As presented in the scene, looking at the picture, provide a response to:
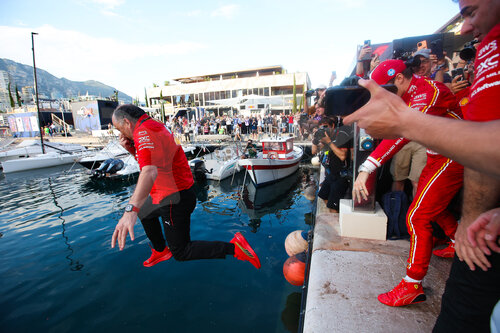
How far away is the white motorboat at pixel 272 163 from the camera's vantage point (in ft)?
37.3

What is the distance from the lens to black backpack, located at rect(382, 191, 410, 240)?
10.2ft

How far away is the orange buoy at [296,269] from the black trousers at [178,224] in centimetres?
131

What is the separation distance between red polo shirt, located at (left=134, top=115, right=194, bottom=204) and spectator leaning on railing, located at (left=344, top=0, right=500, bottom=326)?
2058 millimetres

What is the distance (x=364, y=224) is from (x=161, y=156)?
285 centimetres

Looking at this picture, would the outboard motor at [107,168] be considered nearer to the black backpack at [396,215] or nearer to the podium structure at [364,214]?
the podium structure at [364,214]

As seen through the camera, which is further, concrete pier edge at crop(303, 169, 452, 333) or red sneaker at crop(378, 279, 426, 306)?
red sneaker at crop(378, 279, 426, 306)

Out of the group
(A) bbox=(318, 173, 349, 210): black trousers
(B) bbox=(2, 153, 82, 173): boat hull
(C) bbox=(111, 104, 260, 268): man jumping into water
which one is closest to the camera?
(C) bbox=(111, 104, 260, 268): man jumping into water

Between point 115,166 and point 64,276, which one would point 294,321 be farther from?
point 115,166

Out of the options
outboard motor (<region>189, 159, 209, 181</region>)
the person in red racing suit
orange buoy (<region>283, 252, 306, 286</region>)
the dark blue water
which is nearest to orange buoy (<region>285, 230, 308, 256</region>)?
orange buoy (<region>283, 252, 306, 286</region>)

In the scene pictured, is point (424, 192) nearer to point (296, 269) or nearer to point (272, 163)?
point (296, 269)

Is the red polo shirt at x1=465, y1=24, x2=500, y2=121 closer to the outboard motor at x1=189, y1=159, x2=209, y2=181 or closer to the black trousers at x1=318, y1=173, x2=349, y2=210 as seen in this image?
the black trousers at x1=318, y1=173, x2=349, y2=210

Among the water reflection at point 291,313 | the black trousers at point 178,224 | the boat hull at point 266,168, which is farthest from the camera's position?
the boat hull at point 266,168

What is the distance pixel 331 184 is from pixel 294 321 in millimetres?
2459

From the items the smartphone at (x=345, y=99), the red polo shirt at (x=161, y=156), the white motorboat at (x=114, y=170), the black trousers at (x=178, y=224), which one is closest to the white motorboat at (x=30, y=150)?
the white motorboat at (x=114, y=170)
